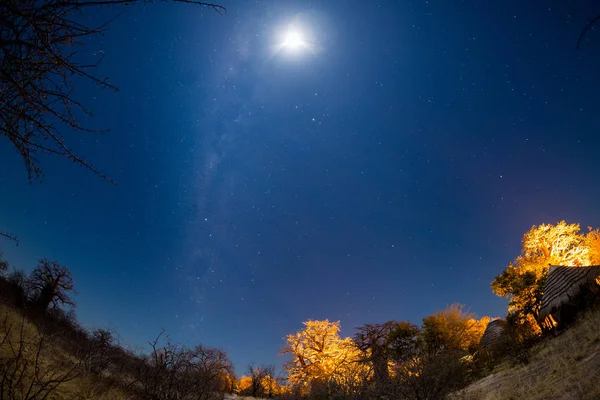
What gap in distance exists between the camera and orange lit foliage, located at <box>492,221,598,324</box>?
2158 cm

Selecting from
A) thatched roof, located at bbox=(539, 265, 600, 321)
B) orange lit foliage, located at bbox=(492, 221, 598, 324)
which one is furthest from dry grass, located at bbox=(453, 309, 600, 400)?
orange lit foliage, located at bbox=(492, 221, 598, 324)

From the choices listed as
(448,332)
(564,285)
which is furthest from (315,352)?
(564,285)

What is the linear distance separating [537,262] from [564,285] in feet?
40.9

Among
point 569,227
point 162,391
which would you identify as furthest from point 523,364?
point 569,227

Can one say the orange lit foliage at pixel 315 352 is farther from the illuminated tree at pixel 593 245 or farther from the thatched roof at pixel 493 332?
the illuminated tree at pixel 593 245

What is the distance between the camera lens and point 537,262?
25906 mm

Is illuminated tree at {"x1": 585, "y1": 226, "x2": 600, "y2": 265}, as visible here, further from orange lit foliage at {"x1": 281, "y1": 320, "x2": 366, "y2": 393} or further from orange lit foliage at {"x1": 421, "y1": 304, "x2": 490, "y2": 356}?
orange lit foliage at {"x1": 281, "y1": 320, "x2": 366, "y2": 393}

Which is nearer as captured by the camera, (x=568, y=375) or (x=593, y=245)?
(x=568, y=375)

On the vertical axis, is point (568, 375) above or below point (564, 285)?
below

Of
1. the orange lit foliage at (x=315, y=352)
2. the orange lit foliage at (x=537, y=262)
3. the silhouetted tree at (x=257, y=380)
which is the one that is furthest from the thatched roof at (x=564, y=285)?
the silhouetted tree at (x=257, y=380)

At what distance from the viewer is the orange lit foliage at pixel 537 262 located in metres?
21.6

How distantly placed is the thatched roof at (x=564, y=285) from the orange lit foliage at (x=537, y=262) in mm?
3676

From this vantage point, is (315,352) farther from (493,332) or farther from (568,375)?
(568,375)

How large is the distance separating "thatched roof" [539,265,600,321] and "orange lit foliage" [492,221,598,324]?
3.68 metres
